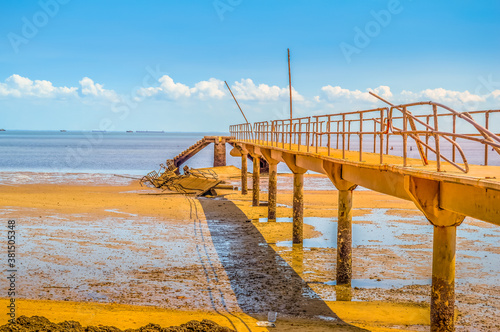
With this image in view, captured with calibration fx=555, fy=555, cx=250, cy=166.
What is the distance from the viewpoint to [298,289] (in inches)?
473

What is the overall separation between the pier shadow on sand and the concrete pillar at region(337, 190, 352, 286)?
0.91 meters

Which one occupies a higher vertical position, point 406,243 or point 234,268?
point 406,243

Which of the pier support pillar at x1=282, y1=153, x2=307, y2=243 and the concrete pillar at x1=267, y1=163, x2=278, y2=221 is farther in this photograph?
the concrete pillar at x1=267, y1=163, x2=278, y2=221

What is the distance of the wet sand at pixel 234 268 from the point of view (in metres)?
10.1

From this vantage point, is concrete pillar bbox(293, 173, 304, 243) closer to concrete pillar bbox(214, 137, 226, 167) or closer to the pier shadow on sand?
the pier shadow on sand

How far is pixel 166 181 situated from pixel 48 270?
2244 centimetres

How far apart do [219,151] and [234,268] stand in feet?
110

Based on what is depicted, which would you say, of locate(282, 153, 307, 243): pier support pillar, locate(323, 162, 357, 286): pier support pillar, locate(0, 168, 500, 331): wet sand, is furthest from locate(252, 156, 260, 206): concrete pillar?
locate(323, 162, 357, 286): pier support pillar

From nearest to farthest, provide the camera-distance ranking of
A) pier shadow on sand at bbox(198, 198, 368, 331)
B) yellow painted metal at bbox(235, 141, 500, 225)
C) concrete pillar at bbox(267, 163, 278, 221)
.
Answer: yellow painted metal at bbox(235, 141, 500, 225), pier shadow on sand at bbox(198, 198, 368, 331), concrete pillar at bbox(267, 163, 278, 221)

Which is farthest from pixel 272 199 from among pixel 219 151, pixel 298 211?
pixel 219 151

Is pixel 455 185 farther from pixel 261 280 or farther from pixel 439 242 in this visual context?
pixel 261 280

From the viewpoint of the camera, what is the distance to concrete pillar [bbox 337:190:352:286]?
41.2 ft

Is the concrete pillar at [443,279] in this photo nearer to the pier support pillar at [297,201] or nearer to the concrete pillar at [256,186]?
the pier support pillar at [297,201]

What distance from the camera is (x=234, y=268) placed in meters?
13.8
